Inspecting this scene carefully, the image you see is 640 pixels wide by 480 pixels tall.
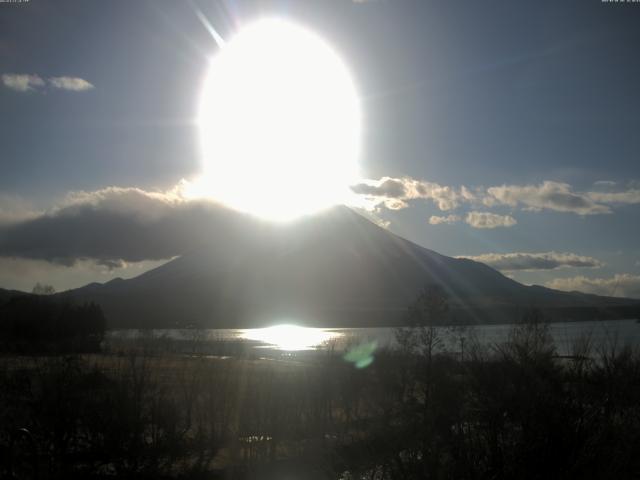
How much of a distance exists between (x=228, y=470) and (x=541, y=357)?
13.2 m

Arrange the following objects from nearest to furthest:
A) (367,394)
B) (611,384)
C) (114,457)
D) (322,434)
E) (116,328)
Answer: (611,384) → (114,457) → (322,434) → (367,394) → (116,328)

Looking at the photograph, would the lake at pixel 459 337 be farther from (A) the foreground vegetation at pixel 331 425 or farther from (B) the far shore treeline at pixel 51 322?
(B) the far shore treeline at pixel 51 322

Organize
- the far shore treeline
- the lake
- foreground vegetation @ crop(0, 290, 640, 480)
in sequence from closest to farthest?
foreground vegetation @ crop(0, 290, 640, 480)
the lake
the far shore treeline

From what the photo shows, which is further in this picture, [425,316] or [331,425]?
[425,316]

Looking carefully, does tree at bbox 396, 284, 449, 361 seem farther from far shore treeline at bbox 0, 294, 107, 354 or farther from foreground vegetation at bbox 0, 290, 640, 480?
far shore treeline at bbox 0, 294, 107, 354

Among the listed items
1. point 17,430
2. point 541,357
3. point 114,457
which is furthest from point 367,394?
point 17,430

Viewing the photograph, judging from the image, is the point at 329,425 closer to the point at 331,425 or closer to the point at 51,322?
the point at 331,425

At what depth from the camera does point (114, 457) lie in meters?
14.5

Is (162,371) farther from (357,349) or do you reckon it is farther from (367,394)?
(357,349)

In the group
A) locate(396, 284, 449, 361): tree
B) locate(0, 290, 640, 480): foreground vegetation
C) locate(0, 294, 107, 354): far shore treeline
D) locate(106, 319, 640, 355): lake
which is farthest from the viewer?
locate(0, 294, 107, 354): far shore treeline

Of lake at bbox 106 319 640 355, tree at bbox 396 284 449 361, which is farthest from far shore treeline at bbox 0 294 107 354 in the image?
tree at bbox 396 284 449 361

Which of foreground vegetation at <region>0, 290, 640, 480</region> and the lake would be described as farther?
the lake

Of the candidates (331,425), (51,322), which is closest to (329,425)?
(331,425)

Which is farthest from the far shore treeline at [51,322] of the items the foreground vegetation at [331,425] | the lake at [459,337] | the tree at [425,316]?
the foreground vegetation at [331,425]
